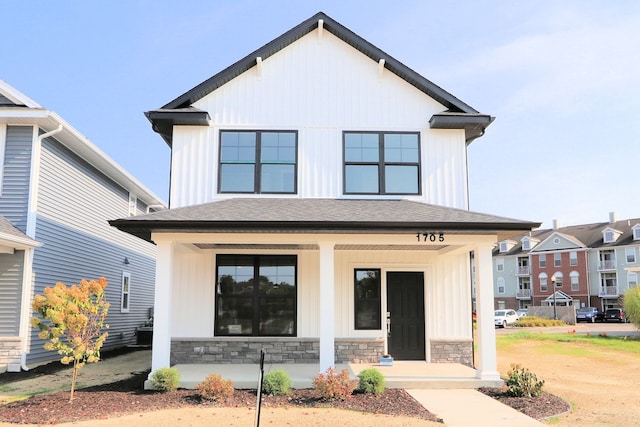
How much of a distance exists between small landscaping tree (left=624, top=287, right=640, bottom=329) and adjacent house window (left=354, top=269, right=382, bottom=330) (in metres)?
16.9

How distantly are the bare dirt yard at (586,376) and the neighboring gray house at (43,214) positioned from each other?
11.2m

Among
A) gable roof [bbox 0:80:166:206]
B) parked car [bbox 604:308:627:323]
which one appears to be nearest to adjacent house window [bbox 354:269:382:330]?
gable roof [bbox 0:80:166:206]

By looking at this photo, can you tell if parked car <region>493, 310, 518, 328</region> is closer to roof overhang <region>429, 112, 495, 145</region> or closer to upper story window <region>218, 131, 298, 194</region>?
roof overhang <region>429, 112, 495, 145</region>

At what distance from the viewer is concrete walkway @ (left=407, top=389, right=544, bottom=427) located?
7.39 m

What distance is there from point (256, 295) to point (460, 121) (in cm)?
639

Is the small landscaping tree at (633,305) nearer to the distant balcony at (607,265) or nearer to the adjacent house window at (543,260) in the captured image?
the distant balcony at (607,265)

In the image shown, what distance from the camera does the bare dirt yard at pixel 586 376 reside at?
814 centimetres

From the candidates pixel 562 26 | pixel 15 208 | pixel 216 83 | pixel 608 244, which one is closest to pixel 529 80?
pixel 562 26

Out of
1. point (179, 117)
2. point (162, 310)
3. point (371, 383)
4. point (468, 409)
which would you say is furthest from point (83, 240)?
point (468, 409)

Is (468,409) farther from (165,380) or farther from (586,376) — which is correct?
(586,376)

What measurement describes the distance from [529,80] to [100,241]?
13698 millimetres

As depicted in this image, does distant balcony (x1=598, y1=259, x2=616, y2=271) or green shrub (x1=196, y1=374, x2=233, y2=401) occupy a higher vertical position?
distant balcony (x1=598, y1=259, x2=616, y2=271)

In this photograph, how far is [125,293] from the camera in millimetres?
18484

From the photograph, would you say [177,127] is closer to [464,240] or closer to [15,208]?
[15,208]
